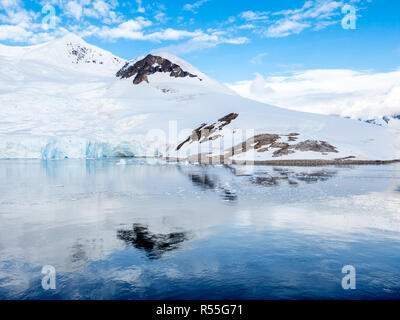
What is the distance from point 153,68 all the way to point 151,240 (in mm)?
160950

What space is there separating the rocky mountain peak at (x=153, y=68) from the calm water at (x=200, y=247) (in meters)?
147

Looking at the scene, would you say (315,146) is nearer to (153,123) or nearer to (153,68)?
(153,123)

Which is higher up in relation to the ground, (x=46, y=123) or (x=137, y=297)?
(x=46, y=123)

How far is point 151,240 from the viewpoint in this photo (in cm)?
1305

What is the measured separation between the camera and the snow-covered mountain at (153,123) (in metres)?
72.9

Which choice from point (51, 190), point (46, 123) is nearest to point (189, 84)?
point (46, 123)

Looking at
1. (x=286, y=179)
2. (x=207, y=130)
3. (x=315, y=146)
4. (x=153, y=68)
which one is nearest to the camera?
(x=286, y=179)

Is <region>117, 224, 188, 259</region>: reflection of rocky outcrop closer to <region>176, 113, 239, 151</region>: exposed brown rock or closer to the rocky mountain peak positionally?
<region>176, 113, 239, 151</region>: exposed brown rock

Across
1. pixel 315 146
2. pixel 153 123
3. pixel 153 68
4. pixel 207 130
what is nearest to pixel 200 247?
pixel 315 146

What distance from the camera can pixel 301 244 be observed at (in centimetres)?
1252

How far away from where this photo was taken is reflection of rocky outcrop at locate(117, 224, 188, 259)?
1173 cm

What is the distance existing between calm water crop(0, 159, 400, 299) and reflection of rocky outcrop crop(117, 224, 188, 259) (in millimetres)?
34

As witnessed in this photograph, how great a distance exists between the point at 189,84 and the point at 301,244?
147532 mm

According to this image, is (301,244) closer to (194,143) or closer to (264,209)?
(264,209)
